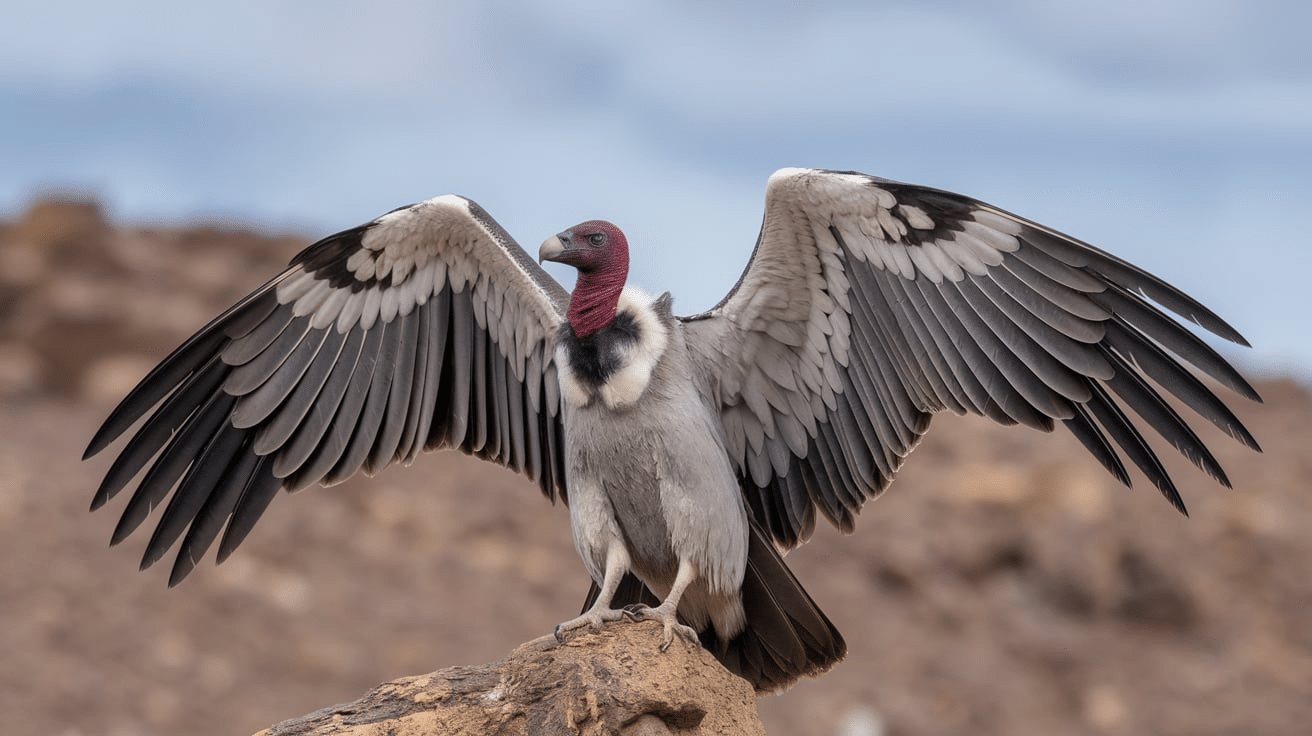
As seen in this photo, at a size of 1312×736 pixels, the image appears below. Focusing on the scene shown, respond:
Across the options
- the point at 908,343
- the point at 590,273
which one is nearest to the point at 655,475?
the point at 590,273

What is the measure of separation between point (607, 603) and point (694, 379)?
51.7 inches

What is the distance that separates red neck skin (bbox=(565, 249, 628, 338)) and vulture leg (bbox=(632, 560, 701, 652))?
125cm

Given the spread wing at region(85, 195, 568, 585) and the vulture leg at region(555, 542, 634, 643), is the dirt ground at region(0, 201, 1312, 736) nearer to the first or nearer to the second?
the spread wing at region(85, 195, 568, 585)

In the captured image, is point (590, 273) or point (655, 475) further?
point (590, 273)

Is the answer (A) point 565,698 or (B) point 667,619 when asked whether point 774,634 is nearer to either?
(B) point 667,619

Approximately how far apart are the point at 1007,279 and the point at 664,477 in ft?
6.56

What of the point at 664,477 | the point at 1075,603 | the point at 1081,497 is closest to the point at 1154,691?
the point at 1075,603

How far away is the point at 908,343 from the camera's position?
7.18 metres

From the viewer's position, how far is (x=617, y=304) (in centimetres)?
691

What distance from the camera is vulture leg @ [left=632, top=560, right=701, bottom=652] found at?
6.13 m

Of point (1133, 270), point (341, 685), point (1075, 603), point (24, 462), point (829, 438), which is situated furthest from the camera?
point (1075, 603)

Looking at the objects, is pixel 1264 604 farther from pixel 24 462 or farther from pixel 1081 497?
pixel 24 462

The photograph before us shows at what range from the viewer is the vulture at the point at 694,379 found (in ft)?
22.0

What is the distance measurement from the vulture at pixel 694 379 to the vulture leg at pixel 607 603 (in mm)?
18
